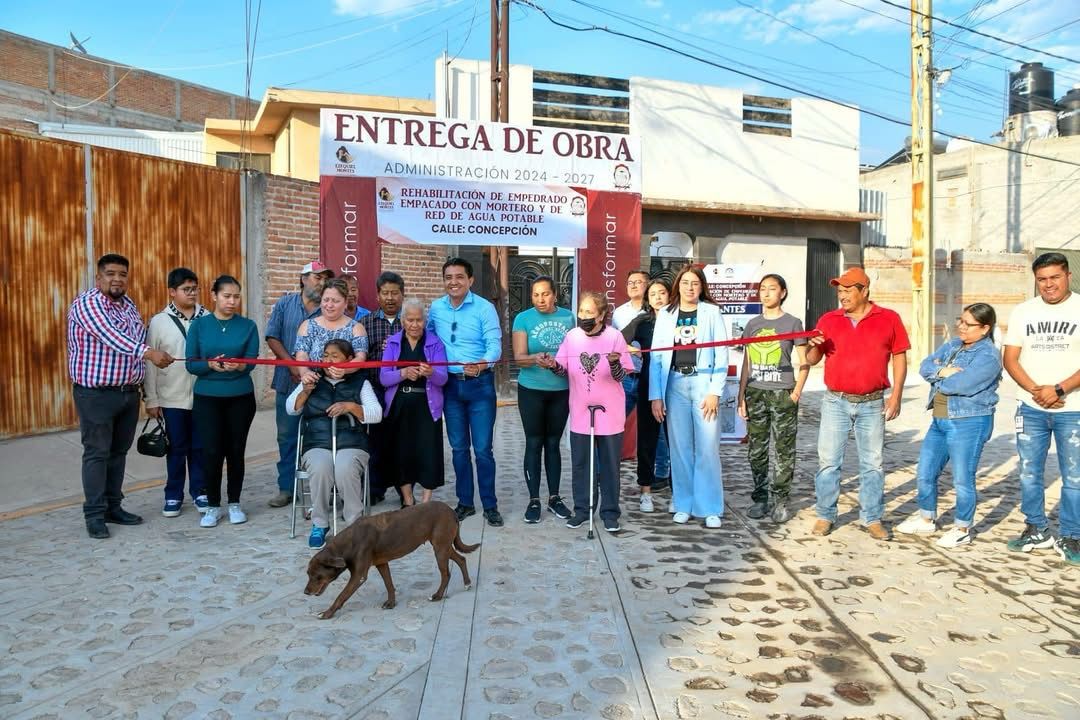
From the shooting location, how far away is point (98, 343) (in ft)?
17.3

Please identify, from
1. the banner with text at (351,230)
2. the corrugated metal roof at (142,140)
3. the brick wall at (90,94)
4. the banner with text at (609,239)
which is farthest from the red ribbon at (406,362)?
the brick wall at (90,94)

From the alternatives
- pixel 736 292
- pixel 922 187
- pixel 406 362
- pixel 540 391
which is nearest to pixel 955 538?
pixel 540 391

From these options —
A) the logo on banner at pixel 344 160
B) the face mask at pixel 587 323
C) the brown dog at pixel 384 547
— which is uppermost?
the logo on banner at pixel 344 160

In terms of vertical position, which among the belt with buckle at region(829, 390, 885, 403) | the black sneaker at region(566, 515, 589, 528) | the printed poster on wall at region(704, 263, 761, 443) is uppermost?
the printed poster on wall at region(704, 263, 761, 443)

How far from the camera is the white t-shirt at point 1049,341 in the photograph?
15.9 feet

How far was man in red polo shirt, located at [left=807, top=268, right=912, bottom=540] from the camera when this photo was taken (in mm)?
5281

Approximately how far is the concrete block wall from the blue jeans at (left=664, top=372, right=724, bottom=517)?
15404mm

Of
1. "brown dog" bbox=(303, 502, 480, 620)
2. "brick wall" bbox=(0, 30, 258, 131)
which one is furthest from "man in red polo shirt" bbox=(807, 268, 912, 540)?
"brick wall" bbox=(0, 30, 258, 131)

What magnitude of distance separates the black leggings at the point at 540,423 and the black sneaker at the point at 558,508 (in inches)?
7.2

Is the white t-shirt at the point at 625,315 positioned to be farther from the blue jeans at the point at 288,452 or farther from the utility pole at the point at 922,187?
the utility pole at the point at 922,187

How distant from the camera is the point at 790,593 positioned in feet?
14.2

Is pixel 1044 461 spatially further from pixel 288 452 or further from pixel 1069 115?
pixel 1069 115

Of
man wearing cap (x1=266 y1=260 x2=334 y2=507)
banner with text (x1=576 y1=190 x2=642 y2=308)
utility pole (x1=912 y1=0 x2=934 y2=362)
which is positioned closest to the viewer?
man wearing cap (x1=266 y1=260 x2=334 y2=507)

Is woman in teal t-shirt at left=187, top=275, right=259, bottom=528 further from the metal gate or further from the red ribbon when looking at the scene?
the metal gate
